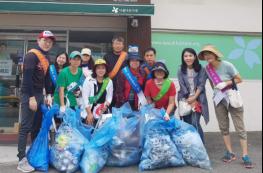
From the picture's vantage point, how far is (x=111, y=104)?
18.7 ft

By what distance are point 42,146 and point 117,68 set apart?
1680 mm

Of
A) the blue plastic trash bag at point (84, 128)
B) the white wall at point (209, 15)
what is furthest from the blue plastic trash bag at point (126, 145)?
the white wall at point (209, 15)

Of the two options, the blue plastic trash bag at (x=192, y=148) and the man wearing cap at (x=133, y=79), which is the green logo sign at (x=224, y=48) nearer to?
the man wearing cap at (x=133, y=79)

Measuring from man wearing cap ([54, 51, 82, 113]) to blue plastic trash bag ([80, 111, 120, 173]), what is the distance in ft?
2.33

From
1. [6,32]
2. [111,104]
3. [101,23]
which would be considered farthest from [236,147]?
[6,32]

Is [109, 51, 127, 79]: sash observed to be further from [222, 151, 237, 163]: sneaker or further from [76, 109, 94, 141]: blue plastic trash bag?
[222, 151, 237, 163]: sneaker

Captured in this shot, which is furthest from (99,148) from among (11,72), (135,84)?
(11,72)

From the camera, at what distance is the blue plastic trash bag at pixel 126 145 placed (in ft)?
16.9

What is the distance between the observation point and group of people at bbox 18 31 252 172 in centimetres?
535

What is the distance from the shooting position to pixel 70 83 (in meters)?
5.43

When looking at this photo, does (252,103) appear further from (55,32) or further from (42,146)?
(42,146)

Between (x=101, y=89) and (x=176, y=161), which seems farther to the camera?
(x=101, y=89)

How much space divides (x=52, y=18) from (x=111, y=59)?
2862 millimetres

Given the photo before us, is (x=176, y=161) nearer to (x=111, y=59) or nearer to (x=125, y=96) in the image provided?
(x=125, y=96)
